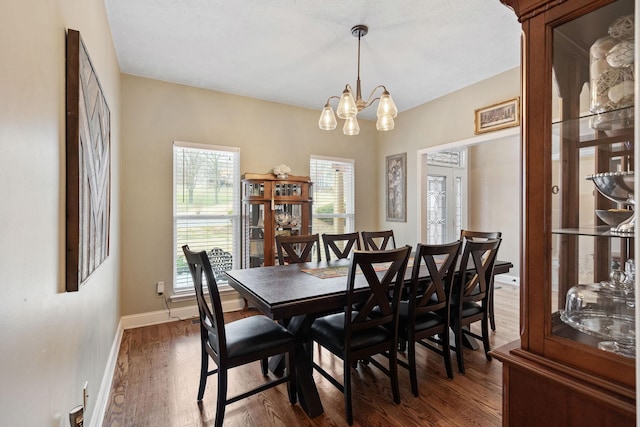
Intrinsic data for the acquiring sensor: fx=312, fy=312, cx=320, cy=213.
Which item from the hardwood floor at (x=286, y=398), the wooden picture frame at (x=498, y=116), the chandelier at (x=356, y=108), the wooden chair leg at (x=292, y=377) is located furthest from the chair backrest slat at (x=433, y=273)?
the wooden picture frame at (x=498, y=116)

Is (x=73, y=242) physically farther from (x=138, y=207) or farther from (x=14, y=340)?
(x=138, y=207)

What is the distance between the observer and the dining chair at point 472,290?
2.35 meters

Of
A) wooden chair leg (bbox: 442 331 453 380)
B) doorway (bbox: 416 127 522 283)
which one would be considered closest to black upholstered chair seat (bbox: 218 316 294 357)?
wooden chair leg (bbox: 442 331 453 380)

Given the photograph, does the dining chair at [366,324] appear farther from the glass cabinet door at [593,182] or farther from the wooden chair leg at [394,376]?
the glass cabinet door at [593,182]

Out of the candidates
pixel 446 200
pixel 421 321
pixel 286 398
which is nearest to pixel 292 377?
pixel 286 398

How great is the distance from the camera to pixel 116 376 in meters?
2.39

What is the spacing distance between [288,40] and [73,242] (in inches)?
92.9

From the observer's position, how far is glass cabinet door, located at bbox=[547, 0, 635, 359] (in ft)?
2.97

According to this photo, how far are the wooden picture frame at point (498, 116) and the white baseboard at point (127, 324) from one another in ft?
12.0

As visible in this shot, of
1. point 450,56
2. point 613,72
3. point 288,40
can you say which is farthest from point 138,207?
point 613,72

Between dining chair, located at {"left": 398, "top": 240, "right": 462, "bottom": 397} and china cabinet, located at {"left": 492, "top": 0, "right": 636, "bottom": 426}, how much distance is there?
3.47 feet

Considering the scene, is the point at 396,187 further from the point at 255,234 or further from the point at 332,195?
the point at 255,234

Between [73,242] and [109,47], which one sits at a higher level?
[109,47]

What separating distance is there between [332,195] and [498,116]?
7.92ft
